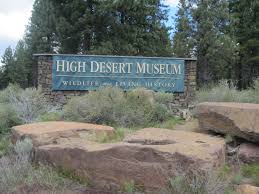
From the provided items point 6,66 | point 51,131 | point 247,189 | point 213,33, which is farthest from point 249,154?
point 6,66

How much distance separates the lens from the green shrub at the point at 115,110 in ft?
33.6

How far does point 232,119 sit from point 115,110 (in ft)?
11.5

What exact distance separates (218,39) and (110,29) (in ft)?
24.8

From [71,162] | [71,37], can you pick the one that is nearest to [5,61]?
[71,37]

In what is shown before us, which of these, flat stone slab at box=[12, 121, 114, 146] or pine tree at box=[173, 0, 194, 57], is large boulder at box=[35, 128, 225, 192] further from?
pine tree at box=[173, 0, 194, 57]

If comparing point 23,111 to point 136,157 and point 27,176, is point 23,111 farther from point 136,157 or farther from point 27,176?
point 136,157

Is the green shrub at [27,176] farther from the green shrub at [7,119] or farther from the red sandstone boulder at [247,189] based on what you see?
the green shrub at [7,119]

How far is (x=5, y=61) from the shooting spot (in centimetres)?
5566

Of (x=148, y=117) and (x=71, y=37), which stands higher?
(x=71, y=37)

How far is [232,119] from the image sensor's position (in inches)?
297

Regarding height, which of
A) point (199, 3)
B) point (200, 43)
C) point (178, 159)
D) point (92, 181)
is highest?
point (199, 3)

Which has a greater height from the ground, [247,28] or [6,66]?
[247,28]

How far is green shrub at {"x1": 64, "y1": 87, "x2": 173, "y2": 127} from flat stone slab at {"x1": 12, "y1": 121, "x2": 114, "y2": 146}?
184 centimetres

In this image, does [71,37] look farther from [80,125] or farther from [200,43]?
[80,125]
